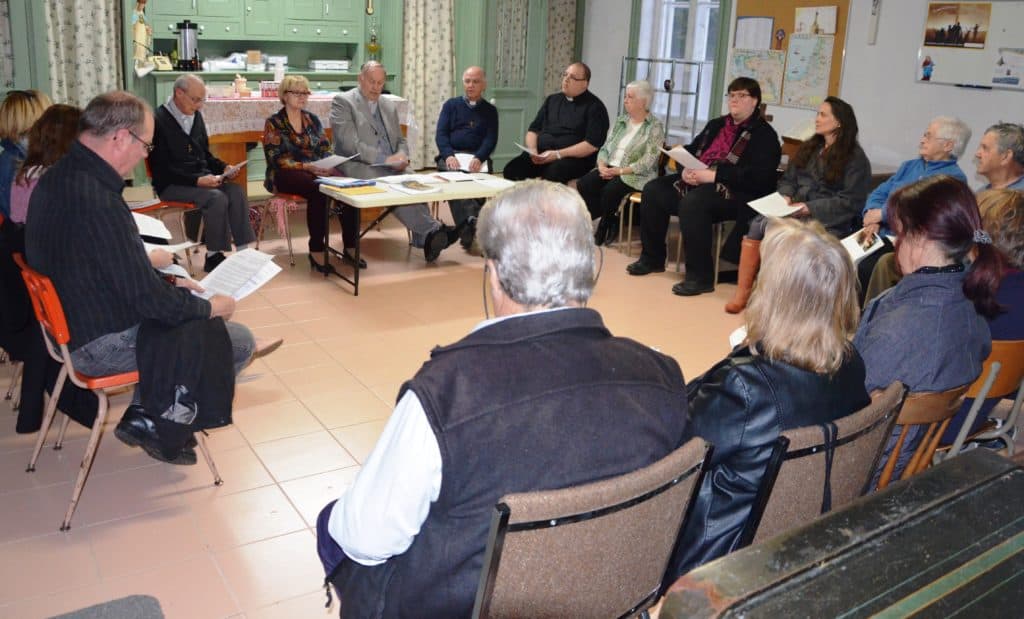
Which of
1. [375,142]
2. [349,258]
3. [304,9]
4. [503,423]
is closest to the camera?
[503,423]

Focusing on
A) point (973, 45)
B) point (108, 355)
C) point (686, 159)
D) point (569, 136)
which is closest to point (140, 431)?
point (108, 355)

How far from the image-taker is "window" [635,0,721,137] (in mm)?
7918

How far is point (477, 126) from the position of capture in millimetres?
6512

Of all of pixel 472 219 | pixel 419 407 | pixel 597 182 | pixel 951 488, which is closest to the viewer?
pixel 951 488

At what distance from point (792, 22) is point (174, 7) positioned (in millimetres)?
4849

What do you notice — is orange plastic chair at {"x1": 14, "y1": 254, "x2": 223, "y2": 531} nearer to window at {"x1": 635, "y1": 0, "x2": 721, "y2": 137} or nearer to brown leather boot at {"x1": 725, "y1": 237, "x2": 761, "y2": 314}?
brown leather boot at {"x1": 725, "y1": 237, "x2": 761, "y2": 314}

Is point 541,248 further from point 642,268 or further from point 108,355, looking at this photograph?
point 642,268

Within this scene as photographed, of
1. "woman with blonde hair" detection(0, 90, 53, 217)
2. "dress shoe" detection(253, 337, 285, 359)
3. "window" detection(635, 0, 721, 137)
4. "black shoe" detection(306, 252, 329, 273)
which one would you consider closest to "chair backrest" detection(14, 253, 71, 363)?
"dress shoe" detection(253, 337, 285, 359)

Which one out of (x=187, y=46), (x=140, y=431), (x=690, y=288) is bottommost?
(x=690, y=288)

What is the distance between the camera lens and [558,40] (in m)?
9.12

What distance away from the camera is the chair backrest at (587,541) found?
132 centimetres

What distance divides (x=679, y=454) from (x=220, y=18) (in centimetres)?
711

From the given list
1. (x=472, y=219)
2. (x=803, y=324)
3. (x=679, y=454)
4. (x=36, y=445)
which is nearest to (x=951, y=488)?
(x=679, y=454)

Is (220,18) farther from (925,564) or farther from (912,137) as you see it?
(925,564)
